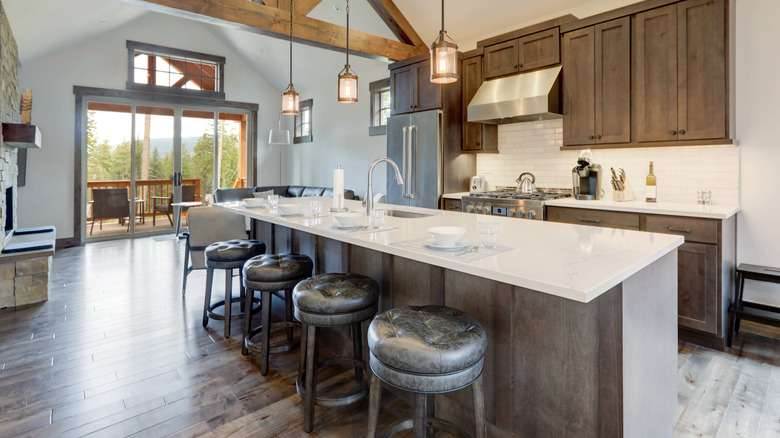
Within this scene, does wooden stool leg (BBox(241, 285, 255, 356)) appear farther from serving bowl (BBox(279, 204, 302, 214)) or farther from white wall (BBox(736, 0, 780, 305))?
white wall (BBox(736, 0, 780, 305))

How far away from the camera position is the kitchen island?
1.28 m

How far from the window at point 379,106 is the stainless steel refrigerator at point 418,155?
53.8 inches

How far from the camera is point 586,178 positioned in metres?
3.63

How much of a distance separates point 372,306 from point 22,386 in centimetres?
202

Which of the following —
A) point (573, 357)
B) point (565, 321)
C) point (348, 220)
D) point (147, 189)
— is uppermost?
point (147, 189)

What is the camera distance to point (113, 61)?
681 cm

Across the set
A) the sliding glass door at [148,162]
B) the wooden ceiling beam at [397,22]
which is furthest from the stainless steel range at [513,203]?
the sliding glass door at [148,162]

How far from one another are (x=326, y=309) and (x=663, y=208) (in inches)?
102

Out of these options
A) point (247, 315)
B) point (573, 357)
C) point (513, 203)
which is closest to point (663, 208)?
point (513, 203)

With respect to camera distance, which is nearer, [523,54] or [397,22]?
[523,54]

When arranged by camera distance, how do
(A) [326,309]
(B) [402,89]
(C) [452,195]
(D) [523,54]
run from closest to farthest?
1. (A) [326,309]
2. (D) [523,54]
3. (C) [452,195]
4. (B) [402,89]

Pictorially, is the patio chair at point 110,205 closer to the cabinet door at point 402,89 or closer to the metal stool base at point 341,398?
the cabinet door at point 402,89

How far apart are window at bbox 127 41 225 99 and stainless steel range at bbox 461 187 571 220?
241 inches

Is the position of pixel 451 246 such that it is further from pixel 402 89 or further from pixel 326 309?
pixel 402 89
